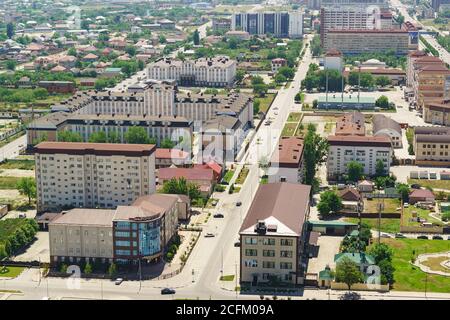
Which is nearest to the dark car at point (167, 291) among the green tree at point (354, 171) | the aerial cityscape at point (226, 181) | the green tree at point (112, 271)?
the aerial cityscape at point (226, 181)

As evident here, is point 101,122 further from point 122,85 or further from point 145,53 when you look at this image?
point 145,53

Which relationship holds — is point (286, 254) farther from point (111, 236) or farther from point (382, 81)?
point (382, 81)

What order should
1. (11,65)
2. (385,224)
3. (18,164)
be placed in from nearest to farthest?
1. (385,224)
2. (18,164)
3. (11,65)

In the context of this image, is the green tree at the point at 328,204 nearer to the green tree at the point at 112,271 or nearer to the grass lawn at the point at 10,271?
the green tree at the point at 112,271

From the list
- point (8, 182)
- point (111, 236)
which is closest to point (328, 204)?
point (111, 236)

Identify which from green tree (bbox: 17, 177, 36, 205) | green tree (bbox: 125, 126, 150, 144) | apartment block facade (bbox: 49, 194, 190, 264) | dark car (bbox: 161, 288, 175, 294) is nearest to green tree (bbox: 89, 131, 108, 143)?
green tree (bbox: 125, 126, 150, 144)
